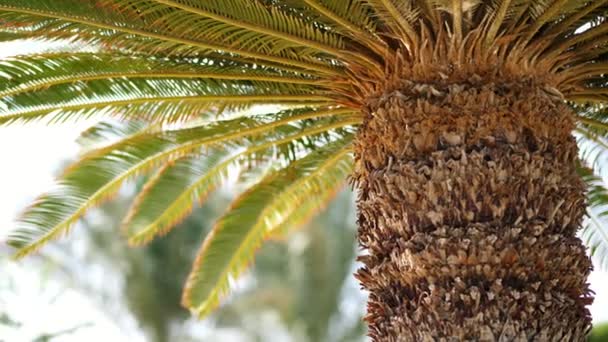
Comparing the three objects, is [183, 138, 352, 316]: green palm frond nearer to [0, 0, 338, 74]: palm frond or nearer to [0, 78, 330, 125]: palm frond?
[0, 78, 330, 125]: palm frond

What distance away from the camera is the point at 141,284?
22.2 m

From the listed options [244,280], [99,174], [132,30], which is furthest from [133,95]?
[244,280]

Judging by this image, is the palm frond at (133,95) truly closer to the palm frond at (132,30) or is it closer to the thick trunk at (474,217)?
the palm frond at (132,30)

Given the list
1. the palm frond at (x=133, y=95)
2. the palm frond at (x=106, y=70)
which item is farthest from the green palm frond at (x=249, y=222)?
the palm frond at (x=106, y=70)

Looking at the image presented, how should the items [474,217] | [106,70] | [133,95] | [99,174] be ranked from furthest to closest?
1. [99,174]
2. [133,95]
3. [106,70]
4. [474,217]

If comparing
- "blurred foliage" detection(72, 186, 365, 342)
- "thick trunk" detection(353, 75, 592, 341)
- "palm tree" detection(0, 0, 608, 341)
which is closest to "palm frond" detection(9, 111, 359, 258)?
"palm tree" detection(0, 0, 608, 341)

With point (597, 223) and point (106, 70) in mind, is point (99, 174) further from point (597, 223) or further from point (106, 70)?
point (597, 223)

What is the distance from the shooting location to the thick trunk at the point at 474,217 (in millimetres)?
5008

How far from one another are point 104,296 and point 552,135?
701 inches

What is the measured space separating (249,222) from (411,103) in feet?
11.0

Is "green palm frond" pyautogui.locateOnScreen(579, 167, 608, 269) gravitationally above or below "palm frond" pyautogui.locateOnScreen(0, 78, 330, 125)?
below

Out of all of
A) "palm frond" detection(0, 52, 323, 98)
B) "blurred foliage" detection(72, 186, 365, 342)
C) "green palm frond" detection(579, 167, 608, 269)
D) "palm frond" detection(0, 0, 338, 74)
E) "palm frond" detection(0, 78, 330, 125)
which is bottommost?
→ "blurred foliage" detection(72, 186, 365, 342)

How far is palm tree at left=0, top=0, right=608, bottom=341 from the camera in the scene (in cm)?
508

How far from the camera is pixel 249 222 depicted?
336 inches
